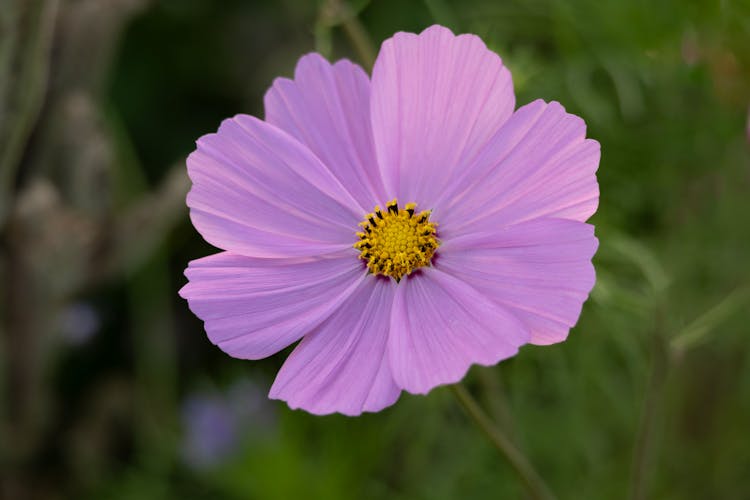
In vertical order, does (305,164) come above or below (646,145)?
below

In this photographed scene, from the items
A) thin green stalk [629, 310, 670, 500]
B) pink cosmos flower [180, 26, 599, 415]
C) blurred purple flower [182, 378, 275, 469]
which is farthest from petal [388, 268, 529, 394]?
blurred purple flower [182, 378, 275, 469]

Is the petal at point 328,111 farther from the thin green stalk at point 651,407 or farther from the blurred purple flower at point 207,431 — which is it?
the blurred purple flower at point 207,431

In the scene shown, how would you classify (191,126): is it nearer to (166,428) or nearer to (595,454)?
(166,428)

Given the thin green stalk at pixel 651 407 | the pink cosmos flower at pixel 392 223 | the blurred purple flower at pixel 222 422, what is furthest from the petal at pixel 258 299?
the blurred purple flower at pixel 222 422

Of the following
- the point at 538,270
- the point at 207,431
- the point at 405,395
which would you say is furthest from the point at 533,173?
the point at 207,431

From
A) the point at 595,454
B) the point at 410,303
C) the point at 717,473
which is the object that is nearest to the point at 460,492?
the point at 595,454

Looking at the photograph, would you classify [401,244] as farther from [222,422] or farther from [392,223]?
[222,422]

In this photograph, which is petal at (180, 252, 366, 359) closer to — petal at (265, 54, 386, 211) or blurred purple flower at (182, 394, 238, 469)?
petal at (265, 54, 386, 211)
